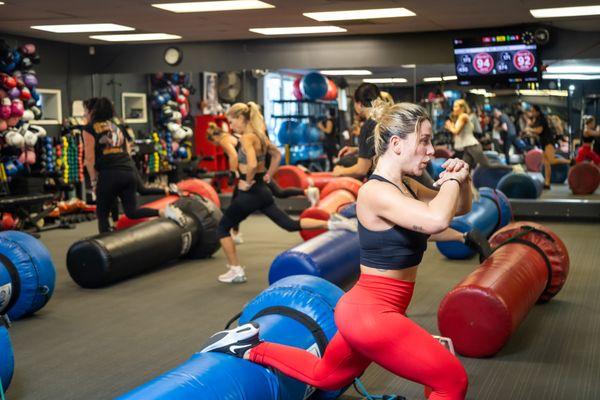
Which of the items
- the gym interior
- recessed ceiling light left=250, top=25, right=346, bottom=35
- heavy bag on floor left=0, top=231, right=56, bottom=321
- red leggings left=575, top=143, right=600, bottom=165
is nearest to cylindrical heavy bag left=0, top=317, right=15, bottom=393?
the gym interior

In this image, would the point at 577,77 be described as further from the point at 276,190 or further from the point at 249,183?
the point at 249,183

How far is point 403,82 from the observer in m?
10.8

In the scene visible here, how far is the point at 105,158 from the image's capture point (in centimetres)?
670

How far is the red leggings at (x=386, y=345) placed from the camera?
2475mm

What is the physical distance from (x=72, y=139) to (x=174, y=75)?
7.75 feet

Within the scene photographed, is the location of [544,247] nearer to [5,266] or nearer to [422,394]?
[422,394]

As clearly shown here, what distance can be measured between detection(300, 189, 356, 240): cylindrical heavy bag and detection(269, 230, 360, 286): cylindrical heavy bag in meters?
1.19

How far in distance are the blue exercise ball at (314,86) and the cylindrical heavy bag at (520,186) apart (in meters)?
2.83

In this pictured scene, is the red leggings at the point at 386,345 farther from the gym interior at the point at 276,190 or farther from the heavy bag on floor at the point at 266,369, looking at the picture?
the heavy bag on floor at the point at 266,369

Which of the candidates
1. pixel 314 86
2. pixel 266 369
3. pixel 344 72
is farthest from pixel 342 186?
pixel 266 369

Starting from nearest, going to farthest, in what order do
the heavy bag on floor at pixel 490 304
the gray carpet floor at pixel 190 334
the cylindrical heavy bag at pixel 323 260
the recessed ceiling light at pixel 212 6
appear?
1. the gray carpet floor at pixel 190 334
2. the heavy bag on floor at pixel 490 304
3. the cylindrical heavy bag at pixel 323 260
4. the recessed ceiling light at pixel 212 6

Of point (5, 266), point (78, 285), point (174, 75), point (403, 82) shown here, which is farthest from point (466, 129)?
point (5, 266)

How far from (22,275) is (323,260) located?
82.2 inches

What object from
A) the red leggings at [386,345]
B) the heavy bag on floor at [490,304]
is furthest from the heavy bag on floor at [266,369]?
the heavy bag on floor at [490,304]
